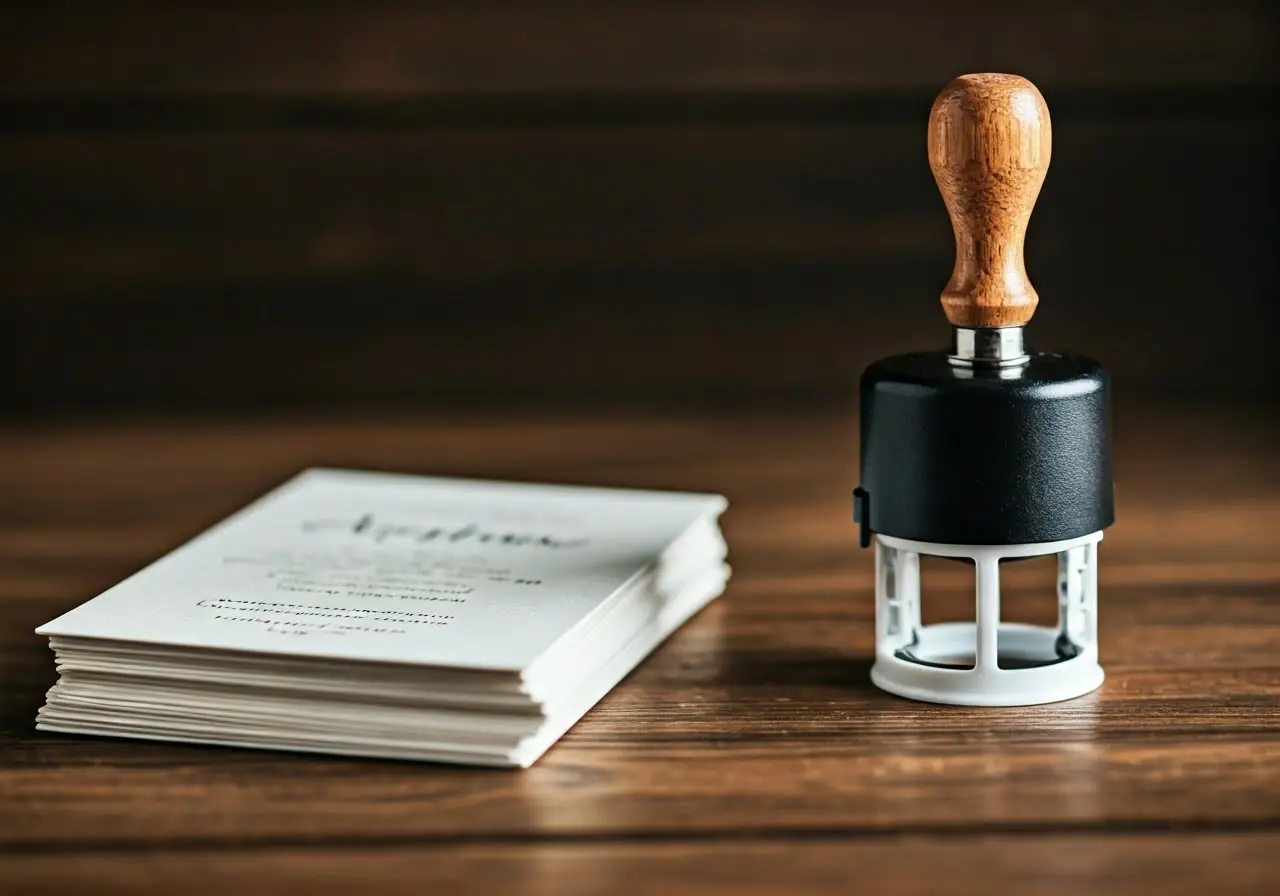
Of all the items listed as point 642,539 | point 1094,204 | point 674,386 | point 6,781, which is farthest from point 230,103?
point 6,781

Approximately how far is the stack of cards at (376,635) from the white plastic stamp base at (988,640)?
0.13 meters

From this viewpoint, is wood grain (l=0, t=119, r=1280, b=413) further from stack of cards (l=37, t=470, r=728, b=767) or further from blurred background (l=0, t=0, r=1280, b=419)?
stack of cards (l=37, t=470, r=728, b=767)

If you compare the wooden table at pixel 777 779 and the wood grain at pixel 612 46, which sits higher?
the wood grain at pixel 612 46

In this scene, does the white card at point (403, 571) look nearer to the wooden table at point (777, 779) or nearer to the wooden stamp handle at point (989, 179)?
the wooden table at point (777, 779)

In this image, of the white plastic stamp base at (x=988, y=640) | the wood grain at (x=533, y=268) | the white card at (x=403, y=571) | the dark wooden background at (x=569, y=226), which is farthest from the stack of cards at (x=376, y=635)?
the wood grain at (x=533, y=268)

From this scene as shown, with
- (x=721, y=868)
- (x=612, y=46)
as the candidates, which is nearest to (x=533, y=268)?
(x=612, y=46)

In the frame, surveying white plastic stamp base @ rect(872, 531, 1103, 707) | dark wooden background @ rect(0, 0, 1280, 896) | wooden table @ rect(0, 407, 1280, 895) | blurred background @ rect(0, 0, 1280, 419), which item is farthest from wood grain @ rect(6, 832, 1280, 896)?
blurred background @ rect(0, 0, 1280, 419)

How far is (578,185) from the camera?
5.64ft

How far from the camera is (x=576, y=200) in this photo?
1724 mm

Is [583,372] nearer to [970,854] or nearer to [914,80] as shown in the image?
[914,80]

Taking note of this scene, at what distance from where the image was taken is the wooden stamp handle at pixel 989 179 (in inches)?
30.2

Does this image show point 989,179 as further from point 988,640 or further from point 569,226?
point 569,226

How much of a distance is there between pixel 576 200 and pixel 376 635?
100 cm

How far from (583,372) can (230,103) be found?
1.38 ft
